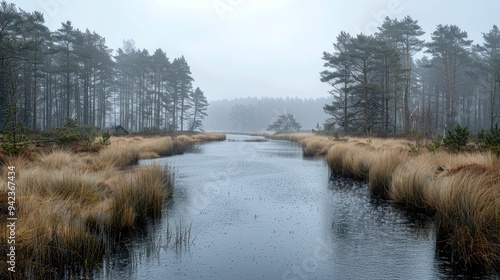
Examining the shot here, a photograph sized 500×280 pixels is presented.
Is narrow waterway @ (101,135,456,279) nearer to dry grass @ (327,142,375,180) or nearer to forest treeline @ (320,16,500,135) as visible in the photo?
dry grass @ (327,142,375,180)

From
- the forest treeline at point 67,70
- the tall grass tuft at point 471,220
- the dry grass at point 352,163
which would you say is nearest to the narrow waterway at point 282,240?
the tall grass tuft at point 471,220

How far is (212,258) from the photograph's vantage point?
5156mm

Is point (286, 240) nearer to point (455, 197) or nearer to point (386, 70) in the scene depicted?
point (455, 197)

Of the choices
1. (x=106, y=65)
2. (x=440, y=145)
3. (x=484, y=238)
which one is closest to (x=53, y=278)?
(x=484, y=238)

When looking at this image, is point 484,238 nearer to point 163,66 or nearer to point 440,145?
point 440,145

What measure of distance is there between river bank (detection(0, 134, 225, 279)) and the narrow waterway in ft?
1.38

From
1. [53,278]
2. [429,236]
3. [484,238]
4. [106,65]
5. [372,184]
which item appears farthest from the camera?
[106,65]

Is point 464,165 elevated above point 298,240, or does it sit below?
above

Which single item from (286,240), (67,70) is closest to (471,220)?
(286,240)

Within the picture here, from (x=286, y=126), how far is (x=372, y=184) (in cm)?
5767

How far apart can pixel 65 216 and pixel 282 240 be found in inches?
147

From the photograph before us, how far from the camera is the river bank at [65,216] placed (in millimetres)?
4246

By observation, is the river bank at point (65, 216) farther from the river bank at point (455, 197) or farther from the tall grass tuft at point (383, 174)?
the tall grass tuft at point (383, 174)

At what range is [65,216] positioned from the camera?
17.5ft
